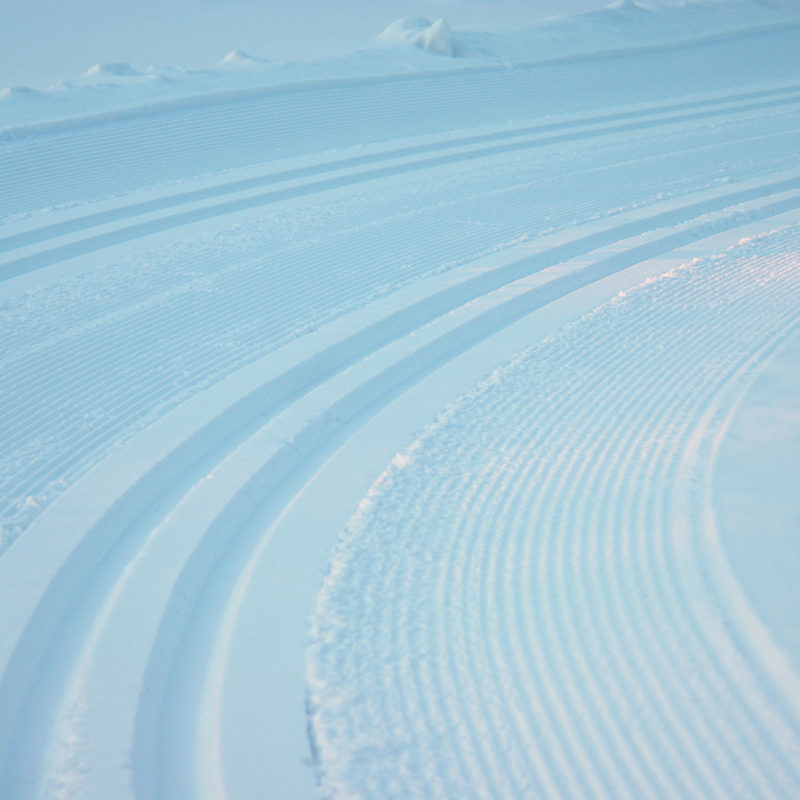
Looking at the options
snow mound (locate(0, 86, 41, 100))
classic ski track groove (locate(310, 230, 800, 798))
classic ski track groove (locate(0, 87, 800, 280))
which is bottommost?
classic ski track groove (locate(310, 230, 800, 798))

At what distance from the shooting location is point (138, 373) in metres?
5.39

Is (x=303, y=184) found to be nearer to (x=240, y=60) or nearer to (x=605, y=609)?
(x=240, y=60)

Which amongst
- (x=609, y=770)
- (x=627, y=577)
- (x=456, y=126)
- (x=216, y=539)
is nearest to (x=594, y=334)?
(x=627, y=577)

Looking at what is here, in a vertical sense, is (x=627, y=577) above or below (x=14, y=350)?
below

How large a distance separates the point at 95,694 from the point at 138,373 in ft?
9.41

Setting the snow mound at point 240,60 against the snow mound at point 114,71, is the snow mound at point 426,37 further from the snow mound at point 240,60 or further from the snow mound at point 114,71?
the snow mound at point 114,71

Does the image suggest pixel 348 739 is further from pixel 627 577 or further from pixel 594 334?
pixel 594 334

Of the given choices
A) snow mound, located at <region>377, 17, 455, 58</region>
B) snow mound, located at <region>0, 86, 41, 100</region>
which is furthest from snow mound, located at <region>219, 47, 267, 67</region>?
snow mound, located at <region>0, 86, 41, 100</region>

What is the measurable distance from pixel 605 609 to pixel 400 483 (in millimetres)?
1326

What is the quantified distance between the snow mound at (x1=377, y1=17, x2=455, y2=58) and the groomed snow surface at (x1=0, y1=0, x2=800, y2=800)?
229 inches

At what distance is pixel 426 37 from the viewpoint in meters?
14.6

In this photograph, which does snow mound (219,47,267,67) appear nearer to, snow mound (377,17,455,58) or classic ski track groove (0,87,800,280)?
snow mound (377,17,455,58)

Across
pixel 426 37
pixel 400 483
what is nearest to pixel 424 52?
pixel 426 37

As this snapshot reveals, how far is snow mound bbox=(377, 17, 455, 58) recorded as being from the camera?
14547mm
